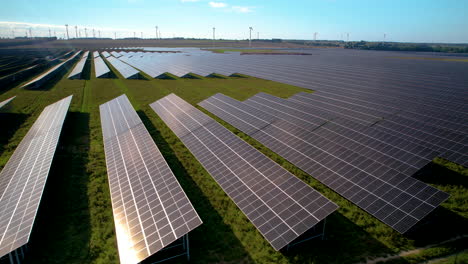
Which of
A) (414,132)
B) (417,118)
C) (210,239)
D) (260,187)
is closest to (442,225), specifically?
(260,187)

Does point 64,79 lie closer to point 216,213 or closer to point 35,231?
point 35,231

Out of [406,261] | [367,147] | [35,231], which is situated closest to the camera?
[406,261]

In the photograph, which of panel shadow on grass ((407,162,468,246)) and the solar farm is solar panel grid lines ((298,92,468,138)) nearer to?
the solar farm

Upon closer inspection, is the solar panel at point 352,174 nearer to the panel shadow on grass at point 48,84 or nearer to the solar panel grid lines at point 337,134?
the solar panel grid lines at point 337,134

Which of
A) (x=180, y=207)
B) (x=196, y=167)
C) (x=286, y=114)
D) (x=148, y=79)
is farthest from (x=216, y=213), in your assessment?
(x=148, y=79)

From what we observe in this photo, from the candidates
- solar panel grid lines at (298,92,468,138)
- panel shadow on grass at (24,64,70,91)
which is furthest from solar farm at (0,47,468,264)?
panel shadow on grass at (24,64,70,91)

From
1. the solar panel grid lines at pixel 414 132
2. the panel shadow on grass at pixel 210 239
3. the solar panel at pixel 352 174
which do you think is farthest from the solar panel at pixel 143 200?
the solar panel grid lines at pixel 414 132
